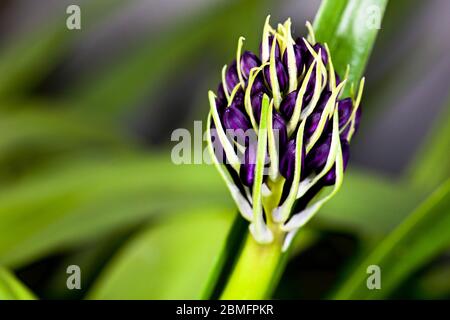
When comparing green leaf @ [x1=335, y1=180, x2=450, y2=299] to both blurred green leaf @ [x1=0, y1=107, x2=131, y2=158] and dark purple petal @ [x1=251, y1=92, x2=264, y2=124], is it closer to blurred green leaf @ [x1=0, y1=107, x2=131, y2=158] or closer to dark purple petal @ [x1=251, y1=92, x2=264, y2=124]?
dark purple petal @ [x1=251, y1=92, x2=264, y2=124]

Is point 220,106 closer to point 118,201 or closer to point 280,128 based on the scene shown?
point 280,128

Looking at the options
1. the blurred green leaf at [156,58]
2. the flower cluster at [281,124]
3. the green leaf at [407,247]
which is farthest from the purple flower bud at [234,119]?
the blurred green leaf at [156,58]

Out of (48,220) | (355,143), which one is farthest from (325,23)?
(355,143)

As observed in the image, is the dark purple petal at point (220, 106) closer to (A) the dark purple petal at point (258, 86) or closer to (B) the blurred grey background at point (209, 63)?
(A) the dark purple petal at point (258, 86)

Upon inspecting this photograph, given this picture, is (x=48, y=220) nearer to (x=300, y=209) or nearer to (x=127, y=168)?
(x=127, y=168)

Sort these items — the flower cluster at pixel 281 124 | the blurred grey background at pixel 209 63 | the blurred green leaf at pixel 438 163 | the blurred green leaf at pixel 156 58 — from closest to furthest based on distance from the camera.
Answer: the flower cluster at pixel 281 124
the blurred green leaf at pixel 438 163
the blurred green leaf at pixel 156 58
the blurred grey background at pixel 209 63

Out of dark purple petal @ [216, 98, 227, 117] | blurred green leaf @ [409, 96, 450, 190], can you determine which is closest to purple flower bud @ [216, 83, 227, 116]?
dark purple petal @ [216, 98, 227, 117]
